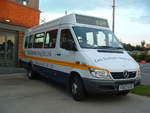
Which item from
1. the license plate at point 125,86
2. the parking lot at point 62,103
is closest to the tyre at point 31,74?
the parking lot at point 62,103

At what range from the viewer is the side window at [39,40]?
26.9ft

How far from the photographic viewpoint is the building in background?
40.2ft

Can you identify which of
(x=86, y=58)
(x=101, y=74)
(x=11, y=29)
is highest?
(x=11, y=29)

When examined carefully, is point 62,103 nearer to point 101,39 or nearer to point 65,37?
point 65,37

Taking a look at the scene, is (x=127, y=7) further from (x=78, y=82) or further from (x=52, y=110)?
(x=52, y=110)

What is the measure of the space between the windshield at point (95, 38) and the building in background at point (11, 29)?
7100mm

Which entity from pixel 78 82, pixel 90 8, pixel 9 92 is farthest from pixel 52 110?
pixel 90 8

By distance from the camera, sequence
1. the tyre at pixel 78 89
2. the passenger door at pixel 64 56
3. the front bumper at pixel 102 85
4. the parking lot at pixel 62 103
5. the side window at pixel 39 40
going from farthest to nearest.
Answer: the side window at pixel 39 40, the passenger door at pixel 64 56, the tyre at pixel 78 89, the front bumper at pixel 102 85, the parking lot at pixel 62 103

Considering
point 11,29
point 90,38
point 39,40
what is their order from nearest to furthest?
point 90,38, point 39,40, point 11,29

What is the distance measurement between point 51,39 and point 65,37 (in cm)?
116

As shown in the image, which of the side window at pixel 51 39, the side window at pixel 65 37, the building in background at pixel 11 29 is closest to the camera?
the side window at pixel 65 37

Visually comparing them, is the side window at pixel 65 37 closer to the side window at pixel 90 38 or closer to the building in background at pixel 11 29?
the side window at pixel 90 38

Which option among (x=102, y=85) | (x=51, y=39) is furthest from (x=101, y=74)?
(x=51, y=39)

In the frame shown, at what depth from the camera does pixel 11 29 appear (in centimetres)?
1244
